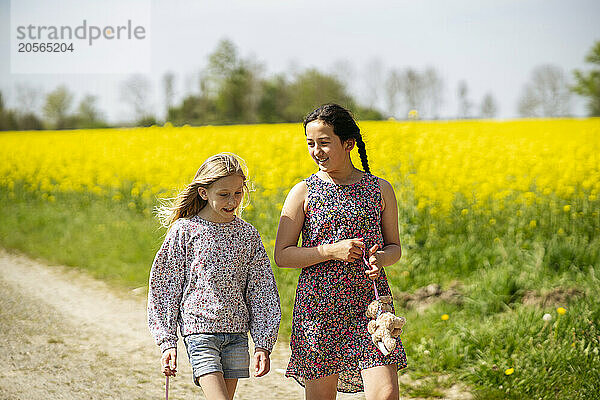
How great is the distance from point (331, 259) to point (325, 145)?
0.43 metres

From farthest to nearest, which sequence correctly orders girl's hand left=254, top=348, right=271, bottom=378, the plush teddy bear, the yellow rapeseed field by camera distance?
the yellow rapeseed field < girl's hand left=254, top=348, right=271, bottom=378 < the plush teddy bear

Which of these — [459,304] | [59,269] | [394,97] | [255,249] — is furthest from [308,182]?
[394,97]

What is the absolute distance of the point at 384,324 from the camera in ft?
8.61

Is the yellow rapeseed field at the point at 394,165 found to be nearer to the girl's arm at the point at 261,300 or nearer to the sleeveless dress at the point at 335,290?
the sleeveless dress at the point at 335,290

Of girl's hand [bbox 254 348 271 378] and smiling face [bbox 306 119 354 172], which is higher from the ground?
smiling face [bbox 306 119 354 172]

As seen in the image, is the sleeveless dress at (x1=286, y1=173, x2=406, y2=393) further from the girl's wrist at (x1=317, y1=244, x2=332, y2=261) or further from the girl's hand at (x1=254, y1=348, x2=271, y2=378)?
the girl's hand at (x1=254, y1=348, x2=271, y2=378)

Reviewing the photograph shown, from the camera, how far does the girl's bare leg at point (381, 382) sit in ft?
8.82

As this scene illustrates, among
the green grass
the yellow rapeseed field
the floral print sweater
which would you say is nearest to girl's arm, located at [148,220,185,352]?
the floral print sweater

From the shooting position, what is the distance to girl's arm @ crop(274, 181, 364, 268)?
2693 mm

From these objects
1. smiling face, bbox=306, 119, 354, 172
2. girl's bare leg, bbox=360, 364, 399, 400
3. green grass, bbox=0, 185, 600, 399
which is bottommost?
green grass, bbox=0, 185, 600, 399

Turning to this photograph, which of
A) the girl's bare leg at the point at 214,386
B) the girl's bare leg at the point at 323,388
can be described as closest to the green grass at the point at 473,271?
the girl's bare leg at the point at 323,388

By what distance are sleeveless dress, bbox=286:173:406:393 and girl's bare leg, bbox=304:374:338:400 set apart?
20 millimetres

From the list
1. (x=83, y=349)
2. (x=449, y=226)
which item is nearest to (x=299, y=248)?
(x=83, y=349)

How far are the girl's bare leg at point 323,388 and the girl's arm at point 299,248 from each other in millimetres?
450
